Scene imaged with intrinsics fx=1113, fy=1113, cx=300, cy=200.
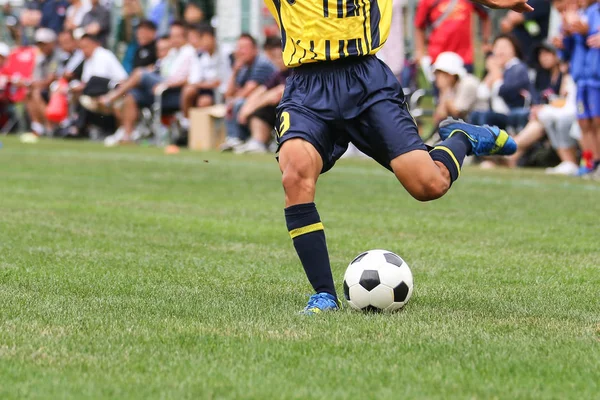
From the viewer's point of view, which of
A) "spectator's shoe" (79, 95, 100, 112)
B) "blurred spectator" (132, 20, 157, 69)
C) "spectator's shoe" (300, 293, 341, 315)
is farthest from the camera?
"spectator's shoe" (79, 95, 100, 112)

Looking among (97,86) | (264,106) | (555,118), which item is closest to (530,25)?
(555,118)

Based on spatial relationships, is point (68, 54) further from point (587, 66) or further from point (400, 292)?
point (400, 292)

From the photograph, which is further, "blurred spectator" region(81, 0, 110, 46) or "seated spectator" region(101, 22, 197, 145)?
"blurred spectator" region(81, 0, 110, 46)

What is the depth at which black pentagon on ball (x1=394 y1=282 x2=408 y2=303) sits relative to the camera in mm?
5500

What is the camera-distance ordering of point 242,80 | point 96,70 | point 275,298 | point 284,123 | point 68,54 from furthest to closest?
point 68,54
point 96,70
point 242,80
point 275,298
point 284,123

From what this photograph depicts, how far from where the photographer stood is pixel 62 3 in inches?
1111

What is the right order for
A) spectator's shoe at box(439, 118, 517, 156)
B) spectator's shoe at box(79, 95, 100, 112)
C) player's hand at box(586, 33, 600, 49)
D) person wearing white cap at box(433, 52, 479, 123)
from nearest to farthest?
1. spectator's shoe at box(439, 118, 517, 156)
2. player's hand at box(586, 33, 600, 49)
3. person wearing white cap at box(433, 52, 479, 123)
4. spectator's shoe at box(79, 95, 100, 112)

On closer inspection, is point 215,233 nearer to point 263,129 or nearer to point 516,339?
point 516,339

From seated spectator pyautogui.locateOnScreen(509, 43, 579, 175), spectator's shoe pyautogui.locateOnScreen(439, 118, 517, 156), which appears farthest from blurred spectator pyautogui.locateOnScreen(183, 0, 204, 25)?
spectator's shoe pyautogui.locateOnScreen(439, 118, 517, 156)

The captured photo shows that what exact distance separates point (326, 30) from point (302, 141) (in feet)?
2.11

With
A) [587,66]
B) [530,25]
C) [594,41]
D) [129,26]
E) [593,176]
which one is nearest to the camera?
[594,41]

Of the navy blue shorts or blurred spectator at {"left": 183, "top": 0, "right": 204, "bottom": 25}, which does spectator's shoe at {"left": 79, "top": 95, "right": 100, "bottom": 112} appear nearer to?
blurred spectator at {"left": 183, "top": 0, "right": 204, "bottom": 25}

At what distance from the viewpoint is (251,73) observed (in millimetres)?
20328

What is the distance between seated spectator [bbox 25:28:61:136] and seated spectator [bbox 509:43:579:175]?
13508 millimetres
